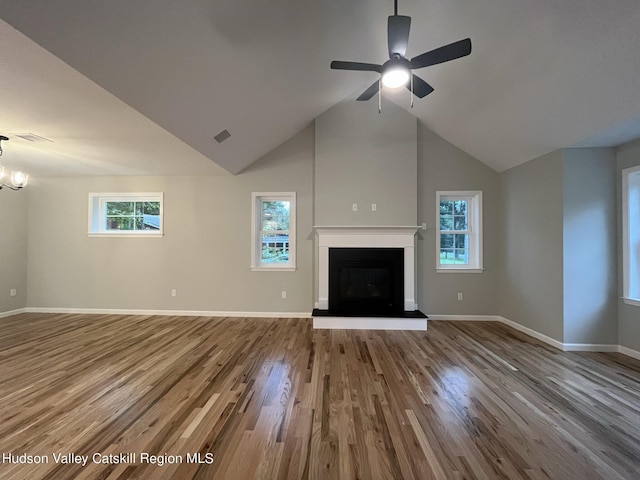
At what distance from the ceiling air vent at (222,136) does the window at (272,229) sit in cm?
133

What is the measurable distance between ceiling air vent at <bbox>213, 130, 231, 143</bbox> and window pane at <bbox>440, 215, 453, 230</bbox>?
364 centimetres

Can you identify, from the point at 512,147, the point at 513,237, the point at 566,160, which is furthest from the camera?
the point at 513,237

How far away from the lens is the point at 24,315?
180 inches

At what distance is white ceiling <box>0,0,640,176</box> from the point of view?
5.57 feet

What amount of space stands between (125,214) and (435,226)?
552 cm

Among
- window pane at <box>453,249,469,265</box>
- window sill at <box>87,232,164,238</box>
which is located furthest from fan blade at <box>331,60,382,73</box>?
window sill at <box>87,232,164,238</box>

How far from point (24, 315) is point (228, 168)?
435cm

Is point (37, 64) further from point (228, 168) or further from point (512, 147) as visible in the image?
point (512, 147)

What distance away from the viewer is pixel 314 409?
2.00 meters

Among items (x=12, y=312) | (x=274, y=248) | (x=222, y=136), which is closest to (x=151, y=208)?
→ (x=274, y=248)

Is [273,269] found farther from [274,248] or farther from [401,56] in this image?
[401,56]

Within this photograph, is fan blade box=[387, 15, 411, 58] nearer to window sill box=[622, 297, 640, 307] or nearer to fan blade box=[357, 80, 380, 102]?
fan blade box=[357, 80, 380, 102]

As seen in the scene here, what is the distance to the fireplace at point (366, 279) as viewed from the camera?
4.31 metres

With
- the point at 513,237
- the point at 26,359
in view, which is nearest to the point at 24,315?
the point at 26,359
